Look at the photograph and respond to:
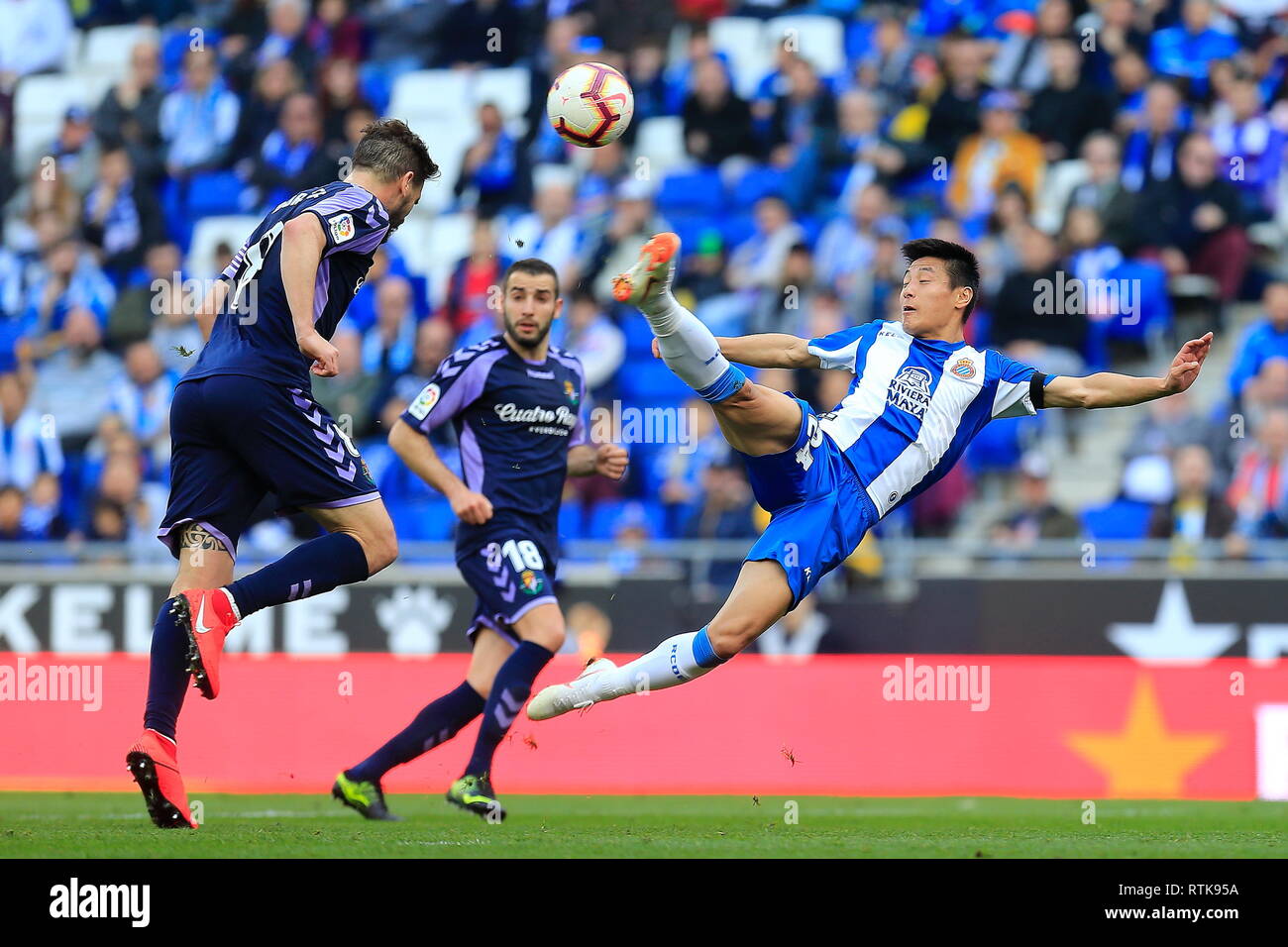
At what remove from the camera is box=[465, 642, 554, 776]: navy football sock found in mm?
8039

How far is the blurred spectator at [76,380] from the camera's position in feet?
49.4

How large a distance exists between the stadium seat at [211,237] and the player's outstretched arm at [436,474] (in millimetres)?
8250

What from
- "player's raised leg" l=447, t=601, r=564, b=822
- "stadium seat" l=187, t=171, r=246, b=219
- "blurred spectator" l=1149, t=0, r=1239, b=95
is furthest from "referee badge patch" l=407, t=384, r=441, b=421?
"blurred spectator" l=1149, t=0, r=1239, b=95

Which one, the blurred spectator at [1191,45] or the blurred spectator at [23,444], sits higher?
the blurred spectator at [1191,45]

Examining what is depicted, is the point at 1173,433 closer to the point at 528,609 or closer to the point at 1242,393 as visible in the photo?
the point at 1242,393

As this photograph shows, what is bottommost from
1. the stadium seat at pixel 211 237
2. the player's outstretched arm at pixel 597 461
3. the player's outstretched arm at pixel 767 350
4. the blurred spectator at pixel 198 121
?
the player's outstretched arm at pixel 597 461

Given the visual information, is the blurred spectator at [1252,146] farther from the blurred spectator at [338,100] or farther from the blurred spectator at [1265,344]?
the blurred spectator at [338,100]

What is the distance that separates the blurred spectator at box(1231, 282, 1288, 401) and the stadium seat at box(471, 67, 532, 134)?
22.3 feet

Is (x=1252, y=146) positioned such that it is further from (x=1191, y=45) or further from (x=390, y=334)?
(x=390, y=334)

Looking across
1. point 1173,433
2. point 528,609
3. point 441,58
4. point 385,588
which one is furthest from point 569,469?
point 441,58

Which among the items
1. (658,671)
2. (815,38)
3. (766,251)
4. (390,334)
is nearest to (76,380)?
(390,334)

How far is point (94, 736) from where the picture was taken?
10.5 m

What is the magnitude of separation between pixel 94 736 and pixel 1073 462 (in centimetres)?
784

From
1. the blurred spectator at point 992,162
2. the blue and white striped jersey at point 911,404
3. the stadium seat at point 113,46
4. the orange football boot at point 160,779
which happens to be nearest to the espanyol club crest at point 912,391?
the blue and white striped jersey at point 911,404
